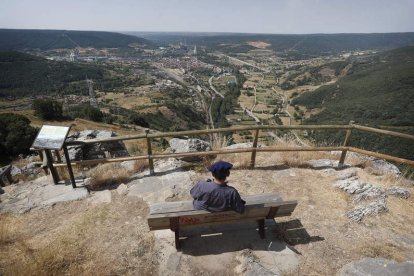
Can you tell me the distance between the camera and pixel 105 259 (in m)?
3.91

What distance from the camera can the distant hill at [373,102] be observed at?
59294 mm

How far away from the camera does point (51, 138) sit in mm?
5172

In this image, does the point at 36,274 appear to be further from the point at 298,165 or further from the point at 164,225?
the point at 298,165

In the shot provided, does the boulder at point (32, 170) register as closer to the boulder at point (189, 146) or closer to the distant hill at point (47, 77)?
the boulder at point (189, 146)

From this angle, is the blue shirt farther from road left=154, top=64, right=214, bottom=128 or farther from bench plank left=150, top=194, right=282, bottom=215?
road left=154, top=64, right=214, bottom=128

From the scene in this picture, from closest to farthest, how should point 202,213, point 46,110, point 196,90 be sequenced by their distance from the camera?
point 202,213, point 46,110, point 196,90

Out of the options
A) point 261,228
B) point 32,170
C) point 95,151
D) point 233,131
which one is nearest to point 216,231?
point 261,228

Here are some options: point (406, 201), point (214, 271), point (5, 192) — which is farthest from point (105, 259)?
point (406, 201)

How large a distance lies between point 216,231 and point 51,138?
11.9 feet

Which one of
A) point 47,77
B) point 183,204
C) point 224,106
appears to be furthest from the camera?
point 47,77

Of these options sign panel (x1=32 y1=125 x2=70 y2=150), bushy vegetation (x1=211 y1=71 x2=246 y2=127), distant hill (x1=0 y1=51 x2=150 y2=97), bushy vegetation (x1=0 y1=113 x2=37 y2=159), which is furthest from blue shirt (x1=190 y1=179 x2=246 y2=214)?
distant hill (x1=0 y1=51 x2=150 y2=97)

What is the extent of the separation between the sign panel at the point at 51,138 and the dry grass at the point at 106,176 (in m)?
1.39

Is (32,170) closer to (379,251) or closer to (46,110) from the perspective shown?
(379,251)

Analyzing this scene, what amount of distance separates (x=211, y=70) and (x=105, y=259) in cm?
17257
